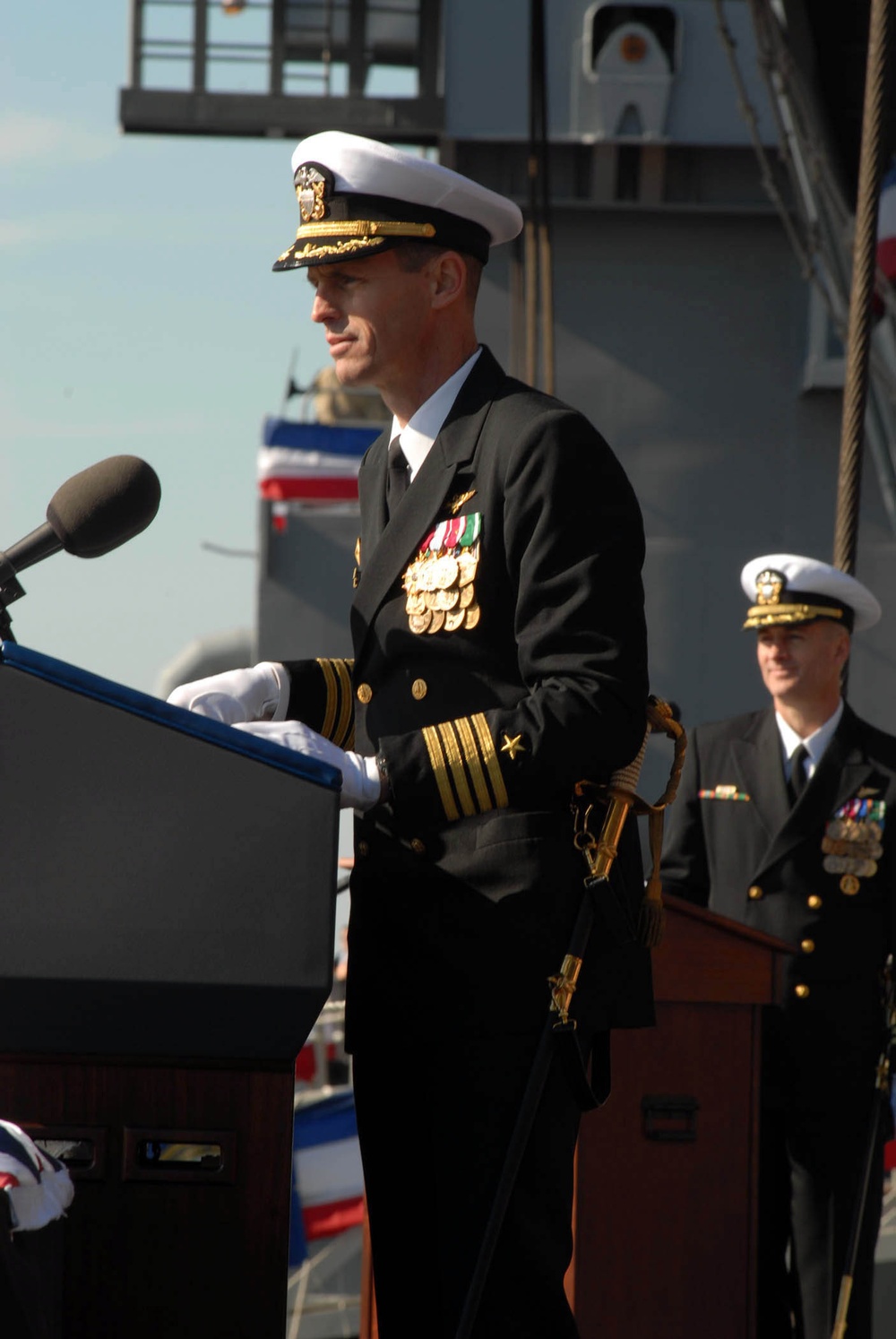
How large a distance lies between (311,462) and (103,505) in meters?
13.0

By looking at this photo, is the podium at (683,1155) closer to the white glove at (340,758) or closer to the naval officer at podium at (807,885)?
the naval officer at podium at (807,885)

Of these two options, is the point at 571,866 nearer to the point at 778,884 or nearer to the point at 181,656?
the point at 778,884

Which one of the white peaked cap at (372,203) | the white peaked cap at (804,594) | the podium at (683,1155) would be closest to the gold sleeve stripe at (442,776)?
the white peaked cap at (372,203)

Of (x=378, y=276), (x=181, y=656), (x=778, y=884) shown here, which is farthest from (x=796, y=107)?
(x=181, y=656)

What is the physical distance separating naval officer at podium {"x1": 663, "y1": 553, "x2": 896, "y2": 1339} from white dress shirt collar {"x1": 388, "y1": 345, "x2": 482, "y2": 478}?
1.84 m

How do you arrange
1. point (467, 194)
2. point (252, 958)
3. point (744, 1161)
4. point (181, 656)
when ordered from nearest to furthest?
1. point (252, 958)
2. point (467, 194)
3. point (744, 1161)
4. point (181, 656)

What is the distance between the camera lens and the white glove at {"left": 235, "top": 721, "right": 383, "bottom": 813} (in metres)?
1.63

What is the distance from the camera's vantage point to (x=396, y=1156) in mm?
1827

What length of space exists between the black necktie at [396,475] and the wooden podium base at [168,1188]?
75 cm

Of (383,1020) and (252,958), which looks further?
(383,1020)

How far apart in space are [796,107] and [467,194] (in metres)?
5.33

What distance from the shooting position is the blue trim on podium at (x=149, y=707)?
4.67ft

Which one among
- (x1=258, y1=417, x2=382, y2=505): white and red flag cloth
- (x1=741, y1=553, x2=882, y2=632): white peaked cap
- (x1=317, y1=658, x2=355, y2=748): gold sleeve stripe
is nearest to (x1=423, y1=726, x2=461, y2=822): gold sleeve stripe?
(x1=317, y1=658, x2=355, y2=748): gold sleeve stripe

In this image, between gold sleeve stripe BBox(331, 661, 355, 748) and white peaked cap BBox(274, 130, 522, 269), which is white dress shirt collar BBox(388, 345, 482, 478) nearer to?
white peaked cap BBox(274, 130, 522, 269)
